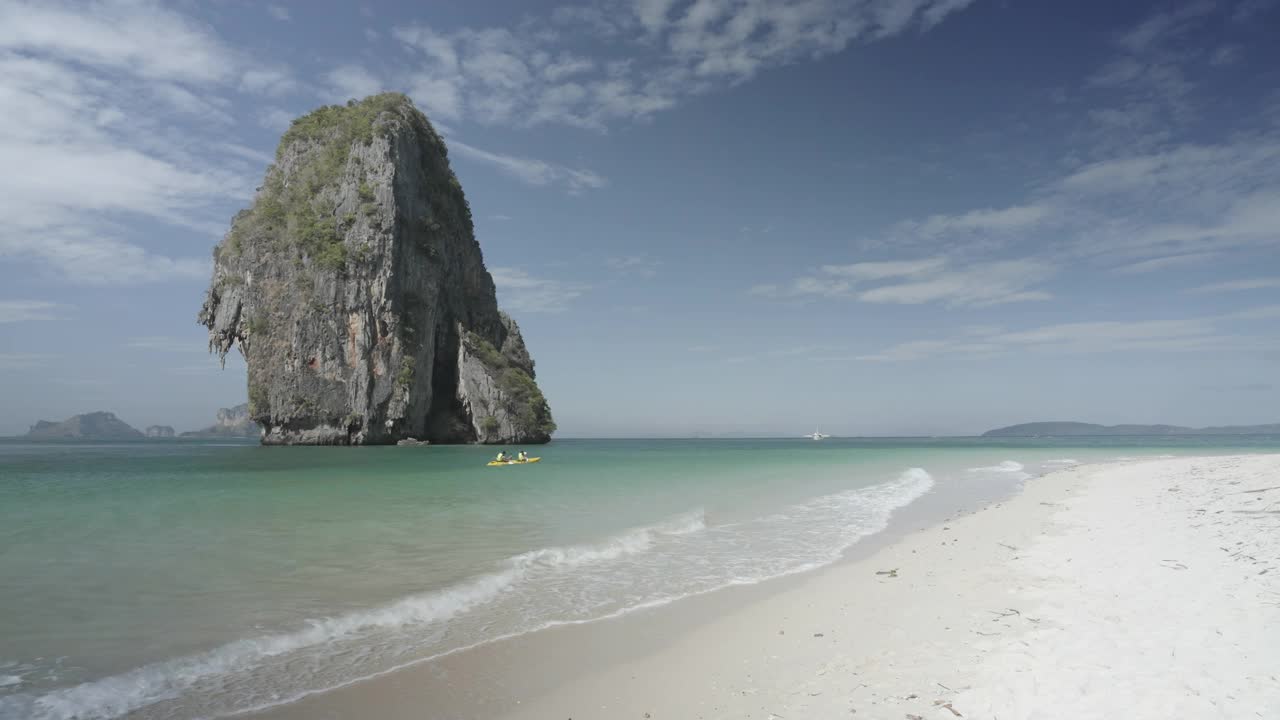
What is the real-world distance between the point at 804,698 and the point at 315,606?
572 cm

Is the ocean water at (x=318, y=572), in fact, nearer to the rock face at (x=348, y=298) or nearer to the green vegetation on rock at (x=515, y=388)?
the rock face at (x=348, y=298)

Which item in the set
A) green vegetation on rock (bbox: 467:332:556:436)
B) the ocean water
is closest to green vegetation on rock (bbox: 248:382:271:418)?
green vegetation on rock (bbox: 467:332:556:436)

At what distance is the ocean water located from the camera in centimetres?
519

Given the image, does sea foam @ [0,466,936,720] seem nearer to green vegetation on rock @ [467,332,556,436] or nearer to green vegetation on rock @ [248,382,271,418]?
green vegetation on rock @ [467,332,556,436]

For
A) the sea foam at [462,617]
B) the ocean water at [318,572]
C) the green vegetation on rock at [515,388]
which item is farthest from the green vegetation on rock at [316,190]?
the sea foam at [462,617]

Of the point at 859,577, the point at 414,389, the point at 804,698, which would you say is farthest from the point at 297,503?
the point at 414,389

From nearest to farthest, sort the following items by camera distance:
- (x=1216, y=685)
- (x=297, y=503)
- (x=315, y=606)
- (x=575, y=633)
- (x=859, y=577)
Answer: (x=1216, y=685), (x=575, y=633), (x=315, y=606), (x=859, y=577), (x=297, y=503)

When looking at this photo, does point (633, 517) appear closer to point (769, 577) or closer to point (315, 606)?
point (769, 577)

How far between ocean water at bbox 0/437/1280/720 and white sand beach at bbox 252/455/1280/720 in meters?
0.88

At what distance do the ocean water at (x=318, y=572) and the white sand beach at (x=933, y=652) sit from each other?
34.5 inches

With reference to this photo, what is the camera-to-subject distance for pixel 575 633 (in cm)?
617

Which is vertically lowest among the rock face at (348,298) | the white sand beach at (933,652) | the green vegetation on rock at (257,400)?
the white sand beach at (933,652)

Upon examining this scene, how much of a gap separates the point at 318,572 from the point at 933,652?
797 cm

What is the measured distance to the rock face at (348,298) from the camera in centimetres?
5616
